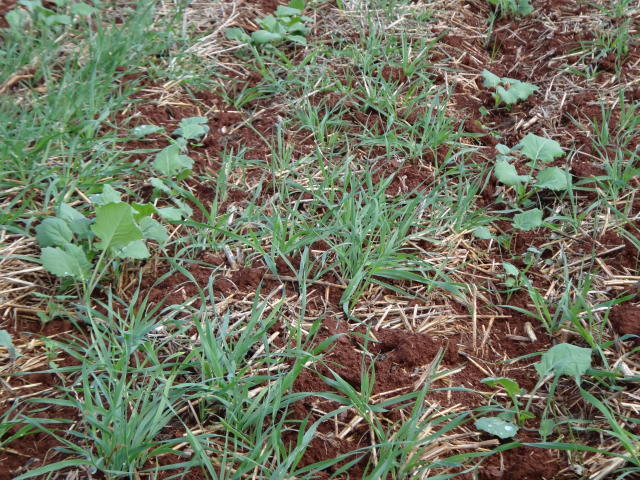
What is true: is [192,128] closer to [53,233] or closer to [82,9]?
[53,233]

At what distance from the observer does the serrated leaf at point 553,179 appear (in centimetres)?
213

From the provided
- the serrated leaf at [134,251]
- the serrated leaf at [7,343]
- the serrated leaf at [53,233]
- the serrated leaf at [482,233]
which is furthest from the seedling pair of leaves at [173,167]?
the serrated leaf at [482,233]

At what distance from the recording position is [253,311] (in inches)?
64.5

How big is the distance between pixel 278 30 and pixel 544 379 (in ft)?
6.16

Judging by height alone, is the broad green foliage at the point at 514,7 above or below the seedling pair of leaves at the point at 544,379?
above

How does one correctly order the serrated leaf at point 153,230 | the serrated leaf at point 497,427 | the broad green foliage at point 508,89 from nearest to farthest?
1. the serrated leaf at point 497,427
2. the serrated leaf at point 153,230
3. the broad green foliage at point 508,89

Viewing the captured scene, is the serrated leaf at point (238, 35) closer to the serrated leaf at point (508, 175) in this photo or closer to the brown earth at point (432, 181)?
the brown earth at point (432, 181)

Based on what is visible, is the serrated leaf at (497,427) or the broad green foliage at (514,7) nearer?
the serrated leaf at (497,427)

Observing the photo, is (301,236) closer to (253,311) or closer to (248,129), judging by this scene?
(253,311)

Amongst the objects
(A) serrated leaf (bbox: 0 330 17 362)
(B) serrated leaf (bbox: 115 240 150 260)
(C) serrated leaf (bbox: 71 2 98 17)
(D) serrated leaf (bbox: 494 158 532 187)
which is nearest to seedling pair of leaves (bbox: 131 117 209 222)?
(B) serrated leaf (bbox: 115 240 150 260)

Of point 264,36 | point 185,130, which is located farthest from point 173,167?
point 264,36

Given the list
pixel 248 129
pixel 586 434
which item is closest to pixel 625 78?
pixel 248 129

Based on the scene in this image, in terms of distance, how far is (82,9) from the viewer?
110 inches

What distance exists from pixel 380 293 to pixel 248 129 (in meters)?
0.92
